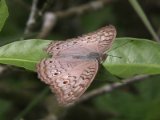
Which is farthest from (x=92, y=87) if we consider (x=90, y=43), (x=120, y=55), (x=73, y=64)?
(x=120, y=55)

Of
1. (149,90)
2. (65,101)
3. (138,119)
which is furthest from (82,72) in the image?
(149,90)

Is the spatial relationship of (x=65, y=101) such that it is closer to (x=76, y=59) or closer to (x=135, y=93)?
(x=76, y=59)

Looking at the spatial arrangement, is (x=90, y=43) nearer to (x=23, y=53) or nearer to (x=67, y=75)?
(x=67, y=75)

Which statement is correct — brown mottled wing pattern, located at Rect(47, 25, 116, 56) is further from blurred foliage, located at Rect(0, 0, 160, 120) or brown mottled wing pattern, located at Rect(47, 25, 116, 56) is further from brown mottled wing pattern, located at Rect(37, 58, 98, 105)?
blurred foliage, located at Rect(0, 0, 160, 120)

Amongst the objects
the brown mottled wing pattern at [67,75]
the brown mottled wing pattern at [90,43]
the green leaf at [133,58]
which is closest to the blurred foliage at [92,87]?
the brown mottled wing pattern at [90,43]

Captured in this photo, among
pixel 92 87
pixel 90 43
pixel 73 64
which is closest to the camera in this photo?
pixel 73 64

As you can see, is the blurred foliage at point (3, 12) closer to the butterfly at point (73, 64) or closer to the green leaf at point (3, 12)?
the green leaf at point (3, 12)

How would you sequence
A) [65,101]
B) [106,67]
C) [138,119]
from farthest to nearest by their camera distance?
[138,119] < [106,67] < [65,101]
